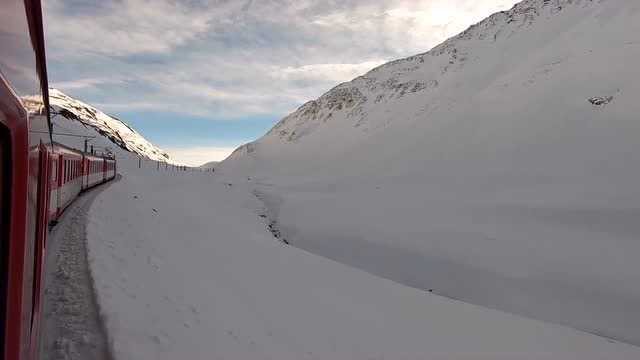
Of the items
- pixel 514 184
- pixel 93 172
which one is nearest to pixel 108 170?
pixel 93 172

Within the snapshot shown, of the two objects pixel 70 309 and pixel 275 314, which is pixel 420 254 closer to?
pixel 275 314

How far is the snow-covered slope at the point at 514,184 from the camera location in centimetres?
1759

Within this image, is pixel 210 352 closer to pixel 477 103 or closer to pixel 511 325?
pixel 511 325

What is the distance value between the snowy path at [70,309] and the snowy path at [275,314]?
0.22 m

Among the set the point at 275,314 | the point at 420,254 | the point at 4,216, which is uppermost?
the point at 4,216

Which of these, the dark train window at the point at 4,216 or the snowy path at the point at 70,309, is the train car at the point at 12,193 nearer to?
the dark train window at the point at 4,216

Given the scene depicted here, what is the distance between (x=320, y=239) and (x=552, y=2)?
109 meters

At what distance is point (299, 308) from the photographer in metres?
9.51

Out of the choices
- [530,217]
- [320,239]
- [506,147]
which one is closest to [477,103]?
[506,147]

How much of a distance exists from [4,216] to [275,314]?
24.5 ft

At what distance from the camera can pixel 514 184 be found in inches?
1437

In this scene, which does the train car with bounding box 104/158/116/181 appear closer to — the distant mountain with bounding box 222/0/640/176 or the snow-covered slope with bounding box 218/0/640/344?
the snow-covered slope with bounding box 218/0/640/344

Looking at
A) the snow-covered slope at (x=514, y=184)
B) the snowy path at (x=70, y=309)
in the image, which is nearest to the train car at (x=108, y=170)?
the snow-covered slope at (x=514, y=184)

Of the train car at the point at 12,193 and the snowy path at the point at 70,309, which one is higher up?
the train car at the point at 12,193
